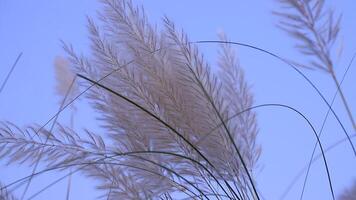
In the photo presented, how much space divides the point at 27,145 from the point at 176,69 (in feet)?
1.16

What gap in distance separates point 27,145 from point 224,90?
1.68ft

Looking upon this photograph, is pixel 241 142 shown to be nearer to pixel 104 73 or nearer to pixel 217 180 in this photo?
pixel 217 180

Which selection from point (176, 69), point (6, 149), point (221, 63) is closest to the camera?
point (6, 149)

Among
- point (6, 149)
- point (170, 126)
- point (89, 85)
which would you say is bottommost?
point (6, 149)

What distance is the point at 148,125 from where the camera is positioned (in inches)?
40.9

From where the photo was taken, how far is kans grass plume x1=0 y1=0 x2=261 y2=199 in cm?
102

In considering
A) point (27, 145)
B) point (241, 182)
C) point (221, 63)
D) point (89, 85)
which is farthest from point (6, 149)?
point (221, 63)

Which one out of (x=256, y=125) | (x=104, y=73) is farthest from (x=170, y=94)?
(x=256, y=125)

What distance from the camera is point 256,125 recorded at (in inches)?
48.0

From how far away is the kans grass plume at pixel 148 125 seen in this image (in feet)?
3.36

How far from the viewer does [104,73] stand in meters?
1.10

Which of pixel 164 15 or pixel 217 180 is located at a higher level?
pixel 164 15

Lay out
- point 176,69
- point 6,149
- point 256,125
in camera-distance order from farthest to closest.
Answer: point 256,125
point 176,69
point 6,149

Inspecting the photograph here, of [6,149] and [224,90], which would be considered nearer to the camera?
[6,149]
